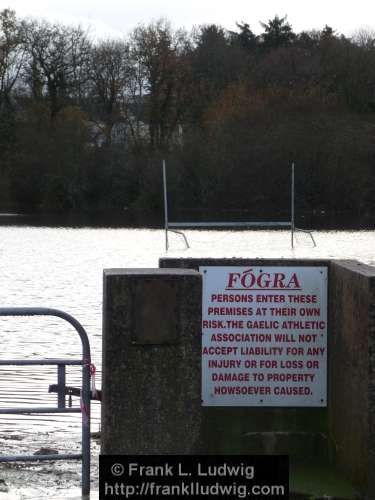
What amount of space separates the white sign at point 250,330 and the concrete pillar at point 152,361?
98 cm

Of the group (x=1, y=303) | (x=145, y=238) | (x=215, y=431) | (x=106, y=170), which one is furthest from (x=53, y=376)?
(x=106, y=170)

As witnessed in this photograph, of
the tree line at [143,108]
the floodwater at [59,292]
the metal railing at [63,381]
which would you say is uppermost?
the tree line at [143,108]

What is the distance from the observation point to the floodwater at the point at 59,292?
8008 mm

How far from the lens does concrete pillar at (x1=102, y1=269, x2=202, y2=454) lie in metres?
6.90

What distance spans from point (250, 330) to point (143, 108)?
3526 inches

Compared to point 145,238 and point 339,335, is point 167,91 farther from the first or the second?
point 339,335

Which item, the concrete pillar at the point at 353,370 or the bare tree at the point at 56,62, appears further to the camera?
the bare tree at the point at 56,62

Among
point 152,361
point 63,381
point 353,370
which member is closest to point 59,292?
point 63,381

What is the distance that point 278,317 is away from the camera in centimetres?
795

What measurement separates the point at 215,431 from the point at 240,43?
109 m

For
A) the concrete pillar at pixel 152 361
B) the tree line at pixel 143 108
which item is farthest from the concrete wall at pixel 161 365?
the tree line at pixel 143 108

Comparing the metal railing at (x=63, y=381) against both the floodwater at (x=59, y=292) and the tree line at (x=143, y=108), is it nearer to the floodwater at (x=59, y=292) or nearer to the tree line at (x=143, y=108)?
the floodwater at (x=59, y=292)

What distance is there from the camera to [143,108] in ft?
318

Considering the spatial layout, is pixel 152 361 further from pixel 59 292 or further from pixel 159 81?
pixel 159 81
